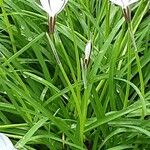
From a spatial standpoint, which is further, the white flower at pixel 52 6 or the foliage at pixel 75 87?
the foliage at pixel 75 87

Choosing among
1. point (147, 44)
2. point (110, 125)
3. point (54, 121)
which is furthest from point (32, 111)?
point (147, 44)

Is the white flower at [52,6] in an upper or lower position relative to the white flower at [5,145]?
upper

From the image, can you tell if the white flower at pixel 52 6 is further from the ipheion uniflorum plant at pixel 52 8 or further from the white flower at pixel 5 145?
the white flower at pixel 5 145

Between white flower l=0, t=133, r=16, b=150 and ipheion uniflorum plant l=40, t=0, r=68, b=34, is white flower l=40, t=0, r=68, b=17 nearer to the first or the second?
ipheion uniflorum plant l=40, t=0, r=68, b=34

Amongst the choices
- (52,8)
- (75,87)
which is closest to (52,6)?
(52,8)

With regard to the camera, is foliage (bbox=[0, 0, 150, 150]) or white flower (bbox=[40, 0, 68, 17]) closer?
white flower (bbox=[40, 0, 68, 17])

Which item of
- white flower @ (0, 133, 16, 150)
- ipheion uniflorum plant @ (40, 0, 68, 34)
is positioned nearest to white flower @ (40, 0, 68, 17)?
ipheion uniflorum plant @ (40, 0, 68, 34)

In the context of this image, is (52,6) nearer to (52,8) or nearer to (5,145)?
(52,8)

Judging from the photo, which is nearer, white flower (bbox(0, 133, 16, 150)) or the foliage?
white flower (bbox(0, 133, 16, 150))

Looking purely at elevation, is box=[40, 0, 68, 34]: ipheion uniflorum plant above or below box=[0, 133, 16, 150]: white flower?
above

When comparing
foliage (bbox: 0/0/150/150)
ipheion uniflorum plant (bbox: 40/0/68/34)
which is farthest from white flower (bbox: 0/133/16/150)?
ipheion uniflorum plant (bbox: 40/0/68/34)

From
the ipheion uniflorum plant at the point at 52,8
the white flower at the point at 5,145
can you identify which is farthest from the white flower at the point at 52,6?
the white flower at the point at 5,145

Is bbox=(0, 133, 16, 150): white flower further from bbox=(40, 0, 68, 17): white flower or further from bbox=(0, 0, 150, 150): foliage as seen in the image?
bbox=(40, 0, 68, 17): white flower
